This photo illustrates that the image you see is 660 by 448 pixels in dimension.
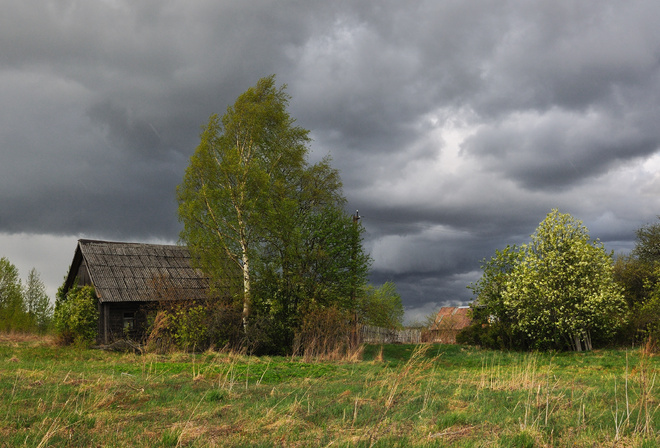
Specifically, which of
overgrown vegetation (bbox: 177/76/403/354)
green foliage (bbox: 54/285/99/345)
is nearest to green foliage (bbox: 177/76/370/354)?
overgrown vegetation (bbox: 177/76/403/354)

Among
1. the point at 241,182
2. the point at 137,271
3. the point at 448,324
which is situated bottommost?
the point at 448,324

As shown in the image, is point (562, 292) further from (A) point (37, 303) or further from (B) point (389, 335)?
(A) point (37, 303)

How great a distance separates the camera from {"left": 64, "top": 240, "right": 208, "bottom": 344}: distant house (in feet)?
85.6

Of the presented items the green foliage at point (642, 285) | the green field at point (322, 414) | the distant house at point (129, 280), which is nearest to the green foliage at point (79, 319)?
the distant house at point (129, 280)

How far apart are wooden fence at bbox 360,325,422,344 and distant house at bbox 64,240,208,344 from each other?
12483mm

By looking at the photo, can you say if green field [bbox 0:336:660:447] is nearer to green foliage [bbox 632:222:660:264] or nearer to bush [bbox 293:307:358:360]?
bush [bbox 293:307:358:360]

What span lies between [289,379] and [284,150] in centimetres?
1642

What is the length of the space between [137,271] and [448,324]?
31.2 m

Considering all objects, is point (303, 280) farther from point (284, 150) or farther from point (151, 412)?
point (151, 412)

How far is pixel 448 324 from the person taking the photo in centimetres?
4725

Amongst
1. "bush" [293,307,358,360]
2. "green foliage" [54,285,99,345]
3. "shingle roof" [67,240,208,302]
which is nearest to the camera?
"bush" [293,307,358,360]

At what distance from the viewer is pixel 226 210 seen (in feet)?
78.8

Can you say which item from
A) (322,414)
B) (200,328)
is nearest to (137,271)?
(200,328)

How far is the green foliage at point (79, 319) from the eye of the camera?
2511cm
